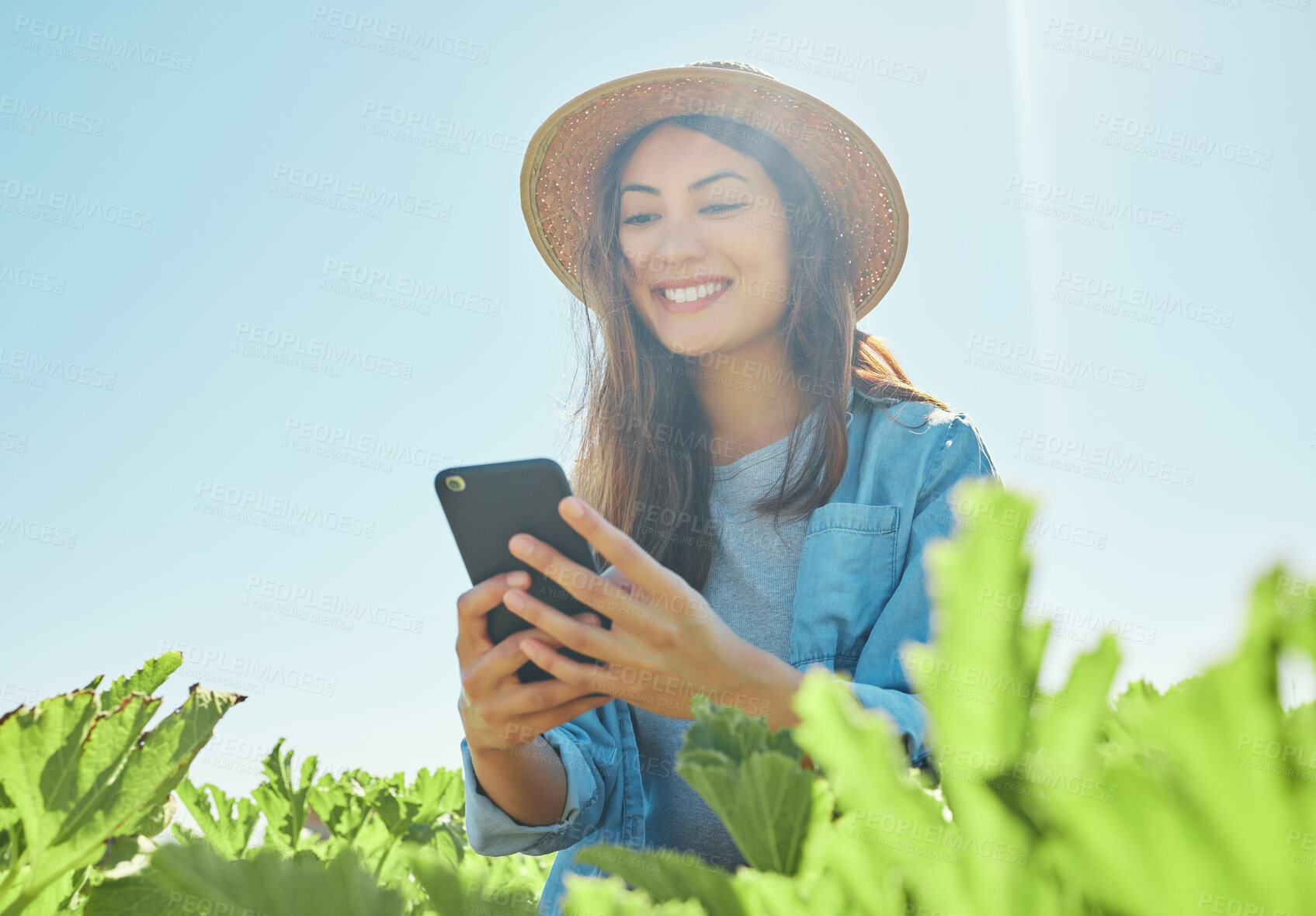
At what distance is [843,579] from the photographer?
5.18ft

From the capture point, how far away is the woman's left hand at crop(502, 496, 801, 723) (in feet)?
3.67

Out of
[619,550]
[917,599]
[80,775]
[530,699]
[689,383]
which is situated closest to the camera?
[80,775]

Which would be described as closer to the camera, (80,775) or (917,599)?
(80,775)

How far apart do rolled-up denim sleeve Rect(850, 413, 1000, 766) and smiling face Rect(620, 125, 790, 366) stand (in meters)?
0.64

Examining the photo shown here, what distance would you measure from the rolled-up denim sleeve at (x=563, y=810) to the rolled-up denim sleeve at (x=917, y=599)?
0.56 m

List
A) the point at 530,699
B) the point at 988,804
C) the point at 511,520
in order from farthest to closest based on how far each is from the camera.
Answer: the point at 511,520 → the point at 530,699 → the point at 988,804

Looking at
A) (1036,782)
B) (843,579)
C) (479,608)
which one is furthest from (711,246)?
(1036,782)

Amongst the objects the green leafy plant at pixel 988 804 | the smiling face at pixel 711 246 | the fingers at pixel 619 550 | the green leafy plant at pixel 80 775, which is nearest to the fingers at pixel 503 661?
the fingers at pixel 619 550

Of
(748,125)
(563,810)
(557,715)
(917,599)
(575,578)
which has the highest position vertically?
(748,125)

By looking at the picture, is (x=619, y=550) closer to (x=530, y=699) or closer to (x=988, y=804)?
(x=530, y=699)

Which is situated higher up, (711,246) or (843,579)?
(711,246)

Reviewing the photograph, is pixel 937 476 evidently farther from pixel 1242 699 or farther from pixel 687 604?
pixel 1242 699

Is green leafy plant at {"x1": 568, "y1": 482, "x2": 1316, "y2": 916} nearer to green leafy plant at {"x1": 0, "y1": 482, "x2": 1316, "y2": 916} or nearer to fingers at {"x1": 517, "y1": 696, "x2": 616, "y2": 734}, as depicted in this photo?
green leafy plant at {"x1": 0, "y1": 482, "x2": 1316, "y2": 916}

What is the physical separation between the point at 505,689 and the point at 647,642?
0.30m
